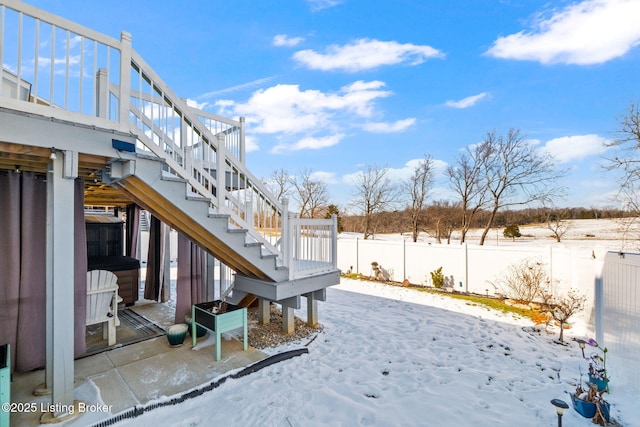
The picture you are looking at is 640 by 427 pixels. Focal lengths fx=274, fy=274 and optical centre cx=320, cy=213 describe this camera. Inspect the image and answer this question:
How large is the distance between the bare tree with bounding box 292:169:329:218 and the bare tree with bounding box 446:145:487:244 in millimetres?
9447

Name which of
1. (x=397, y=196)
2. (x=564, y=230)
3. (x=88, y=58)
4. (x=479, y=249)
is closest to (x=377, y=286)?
(x=479, y=249)

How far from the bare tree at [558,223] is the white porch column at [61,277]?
2023 cm

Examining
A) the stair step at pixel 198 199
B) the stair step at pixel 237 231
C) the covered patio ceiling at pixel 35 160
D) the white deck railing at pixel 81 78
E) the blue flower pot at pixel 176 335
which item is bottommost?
the blue flower pot at pixel 176 335

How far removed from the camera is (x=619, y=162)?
651cm

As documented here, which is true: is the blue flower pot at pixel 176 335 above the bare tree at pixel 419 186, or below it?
below

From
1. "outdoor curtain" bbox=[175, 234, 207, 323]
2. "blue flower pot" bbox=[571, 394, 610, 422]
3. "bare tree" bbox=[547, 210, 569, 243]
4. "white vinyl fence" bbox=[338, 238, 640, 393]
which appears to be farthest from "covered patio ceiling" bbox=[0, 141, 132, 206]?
"bare tree" bbox=[547, 210, 569, 243]

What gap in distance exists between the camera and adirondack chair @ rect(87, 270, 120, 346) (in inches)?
154

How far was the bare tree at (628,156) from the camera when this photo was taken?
626cm

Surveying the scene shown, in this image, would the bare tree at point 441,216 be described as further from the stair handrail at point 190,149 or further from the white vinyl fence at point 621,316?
Result: the stair handrail at point 190,149

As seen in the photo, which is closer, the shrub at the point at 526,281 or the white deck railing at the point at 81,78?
the white deck railing at the point at 81,78

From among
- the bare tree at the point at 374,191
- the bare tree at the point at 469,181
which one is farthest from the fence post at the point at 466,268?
the bare tree at the point at 374,191

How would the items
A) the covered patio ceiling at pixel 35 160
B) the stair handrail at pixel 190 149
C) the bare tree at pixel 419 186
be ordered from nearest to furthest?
the covered patio ceiling at pixel 35 160, the stair handrail at pixel 190 149, the bare tree at pixel 419 186

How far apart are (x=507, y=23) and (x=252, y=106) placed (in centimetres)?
800

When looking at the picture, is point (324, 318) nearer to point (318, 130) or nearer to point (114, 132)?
point (114, 132)
